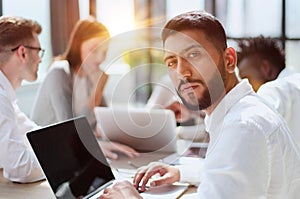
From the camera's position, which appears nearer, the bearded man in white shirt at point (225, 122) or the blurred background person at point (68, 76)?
the bearded man in white shirt at point (225, 122)

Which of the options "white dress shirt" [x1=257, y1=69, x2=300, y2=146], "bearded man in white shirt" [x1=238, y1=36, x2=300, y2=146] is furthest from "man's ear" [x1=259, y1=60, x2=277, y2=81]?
"white dress shirt" [x1=257, y1=69, x2=300, y2=146]

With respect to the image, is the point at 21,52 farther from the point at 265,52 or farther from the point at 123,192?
the point at 265,52

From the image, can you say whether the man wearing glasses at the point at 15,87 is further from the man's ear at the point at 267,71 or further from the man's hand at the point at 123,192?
the man's ear at the point at 267,71

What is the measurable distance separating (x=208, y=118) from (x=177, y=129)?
858 mm

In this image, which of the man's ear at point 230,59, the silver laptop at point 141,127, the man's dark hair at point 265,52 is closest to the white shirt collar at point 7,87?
the silver laptop at point 141,127

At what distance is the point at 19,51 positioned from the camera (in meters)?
2.32

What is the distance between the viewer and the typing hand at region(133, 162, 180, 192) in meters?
1.77

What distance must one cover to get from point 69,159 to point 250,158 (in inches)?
29.9

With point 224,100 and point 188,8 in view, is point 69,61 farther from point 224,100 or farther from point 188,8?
point 224,100

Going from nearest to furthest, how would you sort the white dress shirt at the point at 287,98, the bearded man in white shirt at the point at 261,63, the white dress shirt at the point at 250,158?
1. the white dress shirt at the point at 250,158
2. the white dress shirt at the point at 287,98
3. the bearded man in white shirt at the point at 261,63

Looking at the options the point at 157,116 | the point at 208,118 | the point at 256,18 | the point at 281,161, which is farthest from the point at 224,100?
the point at 256,18


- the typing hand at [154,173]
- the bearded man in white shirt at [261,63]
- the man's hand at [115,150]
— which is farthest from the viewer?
the bearded man in white shirt at [261,63]

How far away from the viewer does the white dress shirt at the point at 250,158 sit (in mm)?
1192

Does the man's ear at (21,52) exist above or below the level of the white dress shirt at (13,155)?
above
